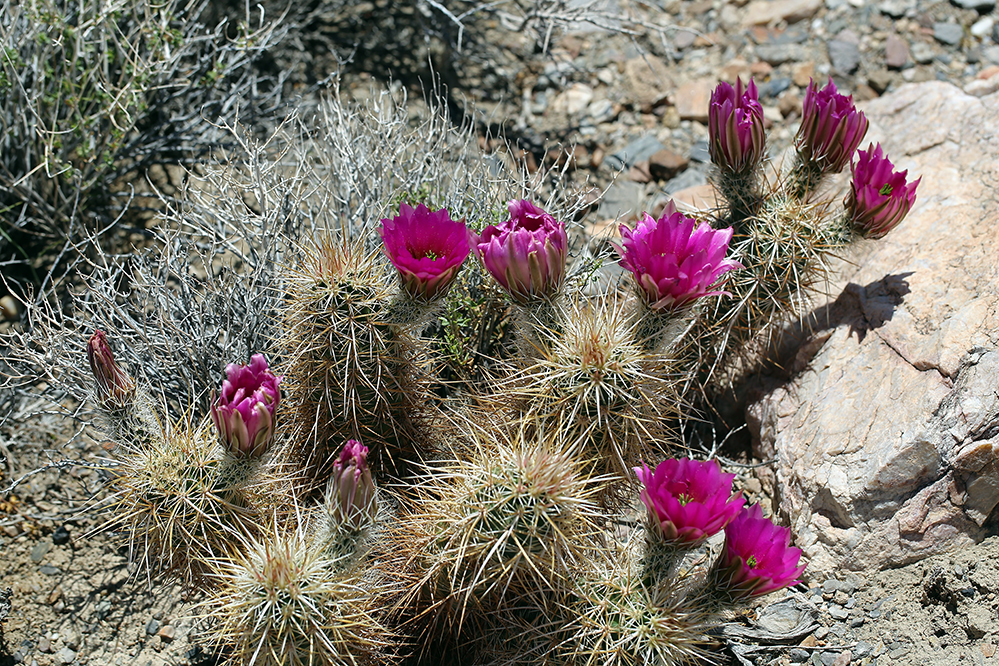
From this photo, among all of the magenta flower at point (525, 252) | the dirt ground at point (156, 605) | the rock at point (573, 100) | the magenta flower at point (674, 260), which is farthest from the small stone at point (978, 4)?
the magenta flower at point (525, 252)

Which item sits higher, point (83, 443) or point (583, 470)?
point (583, 470)

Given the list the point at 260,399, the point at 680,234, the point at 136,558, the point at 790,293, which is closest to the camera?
the point at 260,399

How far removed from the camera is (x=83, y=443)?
3348 millimetres

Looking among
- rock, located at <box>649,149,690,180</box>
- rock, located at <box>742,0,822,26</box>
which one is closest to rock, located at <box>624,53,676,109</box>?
rock, located at <box>649,149,690,180</box>

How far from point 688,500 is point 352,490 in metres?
0.83

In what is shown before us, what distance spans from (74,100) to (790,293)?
2775 millimetres

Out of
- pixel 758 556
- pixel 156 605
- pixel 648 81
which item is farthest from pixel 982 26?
pixel 156 605

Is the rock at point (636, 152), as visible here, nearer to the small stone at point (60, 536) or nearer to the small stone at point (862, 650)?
the small stone at point (862, 650)

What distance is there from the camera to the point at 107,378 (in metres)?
2.36

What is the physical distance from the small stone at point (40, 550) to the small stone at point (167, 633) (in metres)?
0.57

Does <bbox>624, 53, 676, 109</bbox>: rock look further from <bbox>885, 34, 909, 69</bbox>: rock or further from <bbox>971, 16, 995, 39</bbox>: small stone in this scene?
<bbox>971, 16, 995, 39</bbox>: small stone

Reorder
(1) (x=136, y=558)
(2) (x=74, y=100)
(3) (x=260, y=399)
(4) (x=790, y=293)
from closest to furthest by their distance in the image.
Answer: (3) (x=260, y=399)
(4) (x=790, y=293)
(1) (x=136, y=558)
(2) (x=74, y=100)

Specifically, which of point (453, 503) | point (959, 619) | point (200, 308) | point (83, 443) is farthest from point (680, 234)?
point (83, 443)

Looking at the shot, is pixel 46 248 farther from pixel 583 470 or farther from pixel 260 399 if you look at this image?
pixel 583 470
